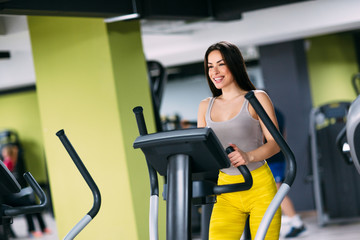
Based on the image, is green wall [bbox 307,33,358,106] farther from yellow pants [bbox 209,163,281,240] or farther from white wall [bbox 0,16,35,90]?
yellow pants [bbox 209,163,281,240]

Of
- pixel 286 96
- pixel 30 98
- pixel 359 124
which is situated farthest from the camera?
pixel 30 98

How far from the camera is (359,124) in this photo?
7.84ft

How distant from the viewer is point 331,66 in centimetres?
973

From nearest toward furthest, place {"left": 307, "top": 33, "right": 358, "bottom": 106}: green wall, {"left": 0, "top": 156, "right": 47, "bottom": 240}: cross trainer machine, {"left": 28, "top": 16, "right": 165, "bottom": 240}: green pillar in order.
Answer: {"left": 0, "top": 156, "right": 47, "bottom": 240}: cross trainer machine, {"left": 28, "top": 16, "right": 165, "bottom": 240}: green pillar, {"left": 307, "top": 33, "right": 358, "bottom": 106}: green wall

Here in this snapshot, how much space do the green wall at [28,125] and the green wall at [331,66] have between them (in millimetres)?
5079

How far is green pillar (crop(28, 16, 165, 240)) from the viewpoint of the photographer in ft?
15.0

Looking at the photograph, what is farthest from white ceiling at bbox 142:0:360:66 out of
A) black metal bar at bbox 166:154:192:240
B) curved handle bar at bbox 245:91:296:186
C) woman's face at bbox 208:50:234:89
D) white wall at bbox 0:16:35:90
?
black metal bar at bbox 166:154:192:240

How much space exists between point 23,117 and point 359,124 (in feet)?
30.2

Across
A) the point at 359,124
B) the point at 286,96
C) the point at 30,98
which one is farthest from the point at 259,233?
the point at 30,98

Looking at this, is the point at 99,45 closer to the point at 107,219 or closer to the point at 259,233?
the point at 107,219

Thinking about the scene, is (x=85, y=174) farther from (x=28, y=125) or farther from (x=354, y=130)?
(x=28, y=125)

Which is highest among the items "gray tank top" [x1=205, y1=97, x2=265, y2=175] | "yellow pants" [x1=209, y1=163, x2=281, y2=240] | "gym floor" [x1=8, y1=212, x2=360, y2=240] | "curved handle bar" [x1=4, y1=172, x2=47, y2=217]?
"gray tank top" [x1=205, y1=97, x2=265, y2=175]

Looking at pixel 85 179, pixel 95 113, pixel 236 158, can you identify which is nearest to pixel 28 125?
Answer: pixel 95 113

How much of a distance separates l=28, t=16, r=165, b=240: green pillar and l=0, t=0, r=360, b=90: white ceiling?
590 mm
